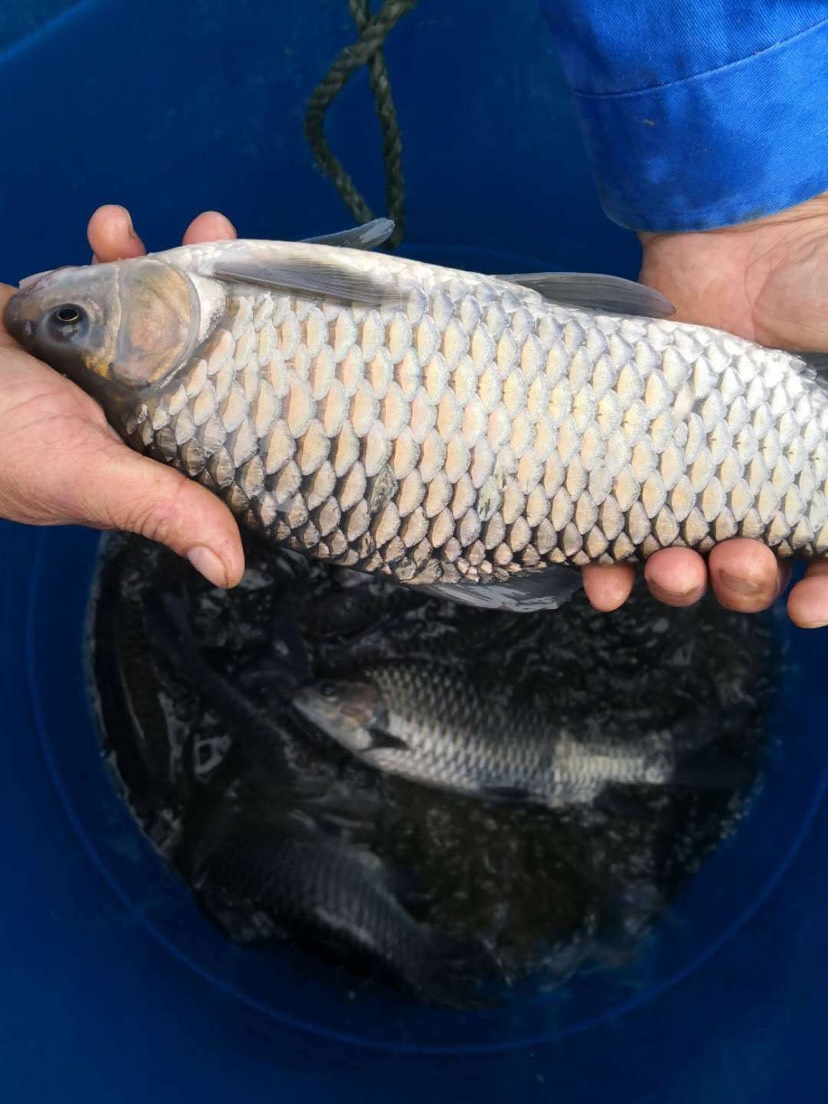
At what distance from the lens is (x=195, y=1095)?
1741 millimetres

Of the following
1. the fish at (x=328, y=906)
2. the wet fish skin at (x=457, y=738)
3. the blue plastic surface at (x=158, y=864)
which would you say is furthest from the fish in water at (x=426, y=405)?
the fish at (x=328, y=906)

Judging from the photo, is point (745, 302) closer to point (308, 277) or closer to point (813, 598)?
point (813, 598)

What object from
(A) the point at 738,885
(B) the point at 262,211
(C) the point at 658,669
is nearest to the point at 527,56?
(B) the point at 262,211

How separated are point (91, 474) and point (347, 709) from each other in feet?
3.20

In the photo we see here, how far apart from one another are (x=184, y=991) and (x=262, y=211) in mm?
1745

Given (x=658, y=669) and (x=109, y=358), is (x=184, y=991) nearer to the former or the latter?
(x=658, y=669)

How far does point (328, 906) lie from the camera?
191cm

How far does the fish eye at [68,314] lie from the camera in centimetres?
118

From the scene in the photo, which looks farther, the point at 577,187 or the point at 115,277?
the point at 577,187

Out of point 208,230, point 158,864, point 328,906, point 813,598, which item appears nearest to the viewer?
point 813,598

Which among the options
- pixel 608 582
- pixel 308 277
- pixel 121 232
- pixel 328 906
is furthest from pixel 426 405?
pixel 328 906

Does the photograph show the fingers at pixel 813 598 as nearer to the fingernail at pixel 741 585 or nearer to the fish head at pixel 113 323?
the fingernail at pixel 741 585

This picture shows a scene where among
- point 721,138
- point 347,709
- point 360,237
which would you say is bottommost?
point 347,709

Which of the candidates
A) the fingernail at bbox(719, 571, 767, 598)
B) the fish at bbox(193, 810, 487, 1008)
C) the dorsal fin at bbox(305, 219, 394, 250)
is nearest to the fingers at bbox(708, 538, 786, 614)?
the fingernail at bbox(719, 571, 767, 598)
